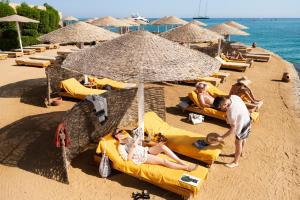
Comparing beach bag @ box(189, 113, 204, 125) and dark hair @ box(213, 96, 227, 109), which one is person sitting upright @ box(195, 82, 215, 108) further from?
dark hair @ box(213, 96, 227, 109)

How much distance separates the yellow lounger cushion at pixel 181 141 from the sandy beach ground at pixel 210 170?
1.23ft

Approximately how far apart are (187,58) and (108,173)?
111 inches

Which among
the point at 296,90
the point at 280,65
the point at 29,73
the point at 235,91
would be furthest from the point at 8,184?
the point at 280,65

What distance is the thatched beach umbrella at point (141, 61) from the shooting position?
480 cm

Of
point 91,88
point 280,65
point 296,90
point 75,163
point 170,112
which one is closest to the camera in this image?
point 75,163

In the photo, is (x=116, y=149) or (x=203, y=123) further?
(x=203, y=123)

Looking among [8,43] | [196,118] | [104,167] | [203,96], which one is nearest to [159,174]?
[104,167]

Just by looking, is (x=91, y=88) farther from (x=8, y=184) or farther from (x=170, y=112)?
(x=8, y=184)

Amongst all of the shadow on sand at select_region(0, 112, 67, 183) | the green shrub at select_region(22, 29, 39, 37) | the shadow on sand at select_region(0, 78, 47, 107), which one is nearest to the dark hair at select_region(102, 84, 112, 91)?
the shadow on sand at select_region(0, 78, 47, 107)

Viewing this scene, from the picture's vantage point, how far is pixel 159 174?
505 cm

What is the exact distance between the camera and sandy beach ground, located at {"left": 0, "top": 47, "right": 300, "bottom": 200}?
5152mm

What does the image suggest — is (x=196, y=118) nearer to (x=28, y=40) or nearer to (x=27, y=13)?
(x=28, y=40)

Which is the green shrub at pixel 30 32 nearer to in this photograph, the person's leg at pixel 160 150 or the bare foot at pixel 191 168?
the person's leg at pixel 160 150

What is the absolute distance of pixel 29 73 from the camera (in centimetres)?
1369
